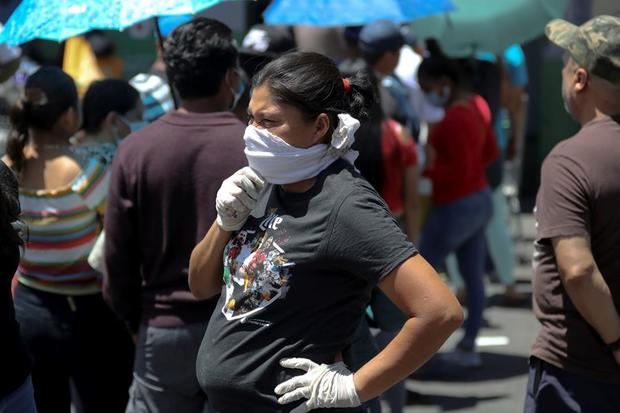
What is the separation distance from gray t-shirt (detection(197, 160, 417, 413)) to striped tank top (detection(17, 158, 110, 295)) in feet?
5.35

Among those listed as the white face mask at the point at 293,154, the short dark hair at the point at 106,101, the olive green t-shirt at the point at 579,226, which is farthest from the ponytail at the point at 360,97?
the short dark hair at the point at 106,101

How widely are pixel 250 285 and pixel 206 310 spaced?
96cm

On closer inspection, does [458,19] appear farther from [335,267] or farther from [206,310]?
[335,267]

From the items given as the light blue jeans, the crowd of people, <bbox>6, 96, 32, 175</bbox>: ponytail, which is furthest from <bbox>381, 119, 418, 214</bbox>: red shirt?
the light blue jeans

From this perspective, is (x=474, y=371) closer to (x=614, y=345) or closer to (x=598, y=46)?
(x=614, y=345)

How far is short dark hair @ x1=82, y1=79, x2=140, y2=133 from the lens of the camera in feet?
15.9

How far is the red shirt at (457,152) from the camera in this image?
6836mm

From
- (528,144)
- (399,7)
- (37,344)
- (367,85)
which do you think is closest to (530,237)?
(528,144)

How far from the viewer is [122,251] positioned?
3898 millimetres

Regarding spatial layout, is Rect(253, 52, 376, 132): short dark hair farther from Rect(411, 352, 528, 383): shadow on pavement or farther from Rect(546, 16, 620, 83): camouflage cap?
Rect(411, 352, 528, 383): shadow on pavement

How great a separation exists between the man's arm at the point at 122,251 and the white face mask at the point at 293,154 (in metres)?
1.09

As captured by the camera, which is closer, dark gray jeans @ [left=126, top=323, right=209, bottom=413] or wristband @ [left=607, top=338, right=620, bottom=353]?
wristband @ [left=607, top=338, right=620, bottom=353]

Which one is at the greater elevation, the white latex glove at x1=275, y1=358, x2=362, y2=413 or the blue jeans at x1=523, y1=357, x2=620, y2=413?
the white latex glove at x1=275, y1=358, x2=362, y2=413

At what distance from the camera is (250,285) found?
2.84 metres
